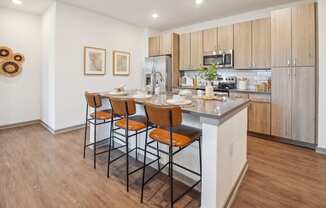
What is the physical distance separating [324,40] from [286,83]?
0.86m

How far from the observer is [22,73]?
188 inches

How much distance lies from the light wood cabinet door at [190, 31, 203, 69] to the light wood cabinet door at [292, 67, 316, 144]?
2.28 meters

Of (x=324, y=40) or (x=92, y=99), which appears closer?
(x=92, y=99)

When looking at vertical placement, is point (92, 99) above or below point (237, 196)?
above

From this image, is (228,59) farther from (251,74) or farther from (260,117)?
(260,117)

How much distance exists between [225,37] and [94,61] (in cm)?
333

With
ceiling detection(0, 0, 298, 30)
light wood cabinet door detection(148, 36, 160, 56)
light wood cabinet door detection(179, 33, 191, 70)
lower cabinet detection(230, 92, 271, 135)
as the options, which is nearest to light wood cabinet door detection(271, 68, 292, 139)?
lower cabinet detection(230, 92, 271, 135)

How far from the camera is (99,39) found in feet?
15.9

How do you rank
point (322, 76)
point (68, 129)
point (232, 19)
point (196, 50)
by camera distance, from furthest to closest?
point (196, 50) < point (232, 19) < point (68, 129) < point (322, 76)

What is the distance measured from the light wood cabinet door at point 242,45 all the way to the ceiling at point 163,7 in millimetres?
481

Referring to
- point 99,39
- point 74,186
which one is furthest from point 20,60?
point 74,186

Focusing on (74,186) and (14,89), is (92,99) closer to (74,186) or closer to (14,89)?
(74,186)

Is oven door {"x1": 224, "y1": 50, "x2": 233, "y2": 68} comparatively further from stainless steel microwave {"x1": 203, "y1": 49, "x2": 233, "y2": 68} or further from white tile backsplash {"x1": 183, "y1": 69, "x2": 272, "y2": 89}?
white tile backsplash {"x1": 183, "y1": 69, "x2": 272, "y2": 89}

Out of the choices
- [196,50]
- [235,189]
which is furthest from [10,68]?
[235,189]
